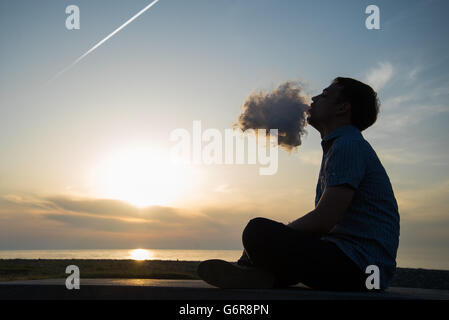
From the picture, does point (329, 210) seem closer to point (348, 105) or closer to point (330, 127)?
point (330, 127)

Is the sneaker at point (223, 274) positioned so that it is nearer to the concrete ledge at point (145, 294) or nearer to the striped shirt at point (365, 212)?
the concrete ledge at point (145, 294)

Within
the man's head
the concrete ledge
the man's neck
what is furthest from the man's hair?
the concrete ledge

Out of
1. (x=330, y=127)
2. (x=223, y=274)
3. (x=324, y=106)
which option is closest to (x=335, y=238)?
(x=223, y=274)

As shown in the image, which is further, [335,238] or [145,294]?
[335,238]

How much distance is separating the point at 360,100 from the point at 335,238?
1.42 metres

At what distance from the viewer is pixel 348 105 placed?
408 cm

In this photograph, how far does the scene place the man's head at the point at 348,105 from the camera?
13.4 ft

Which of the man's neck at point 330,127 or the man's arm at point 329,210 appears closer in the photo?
the man's arm at point 329,210

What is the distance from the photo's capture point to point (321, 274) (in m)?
3.46

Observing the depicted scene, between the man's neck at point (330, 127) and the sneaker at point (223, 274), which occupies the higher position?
the man's neck at point (330, 127)

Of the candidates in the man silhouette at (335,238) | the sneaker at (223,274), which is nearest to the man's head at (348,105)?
the man silhouette at (335,238)

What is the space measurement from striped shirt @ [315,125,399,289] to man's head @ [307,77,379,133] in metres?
→ 0.46
